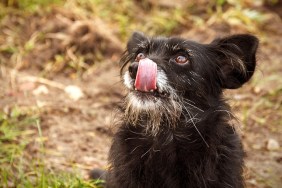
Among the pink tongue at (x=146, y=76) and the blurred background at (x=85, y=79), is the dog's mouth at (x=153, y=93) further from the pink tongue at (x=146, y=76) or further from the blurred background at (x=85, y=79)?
the blurred background at (x=85, y=79)

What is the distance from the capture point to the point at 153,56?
11.0 ft

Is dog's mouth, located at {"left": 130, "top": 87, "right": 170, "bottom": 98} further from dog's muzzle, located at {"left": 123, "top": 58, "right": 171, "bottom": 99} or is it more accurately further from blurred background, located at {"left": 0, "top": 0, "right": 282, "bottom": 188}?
blurred background, located at {"left": 0, "top": 0, "right": 282, "bottom": 188}

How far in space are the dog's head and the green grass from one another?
2.96ft

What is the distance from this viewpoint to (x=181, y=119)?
335 cm

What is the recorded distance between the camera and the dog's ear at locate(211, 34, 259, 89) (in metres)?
3.38

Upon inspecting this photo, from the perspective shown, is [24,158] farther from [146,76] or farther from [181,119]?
[146,76]

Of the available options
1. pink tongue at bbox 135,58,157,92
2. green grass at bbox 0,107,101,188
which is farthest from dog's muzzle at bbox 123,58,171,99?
green grass at bbox 0,107,101,188

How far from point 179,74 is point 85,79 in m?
3.24

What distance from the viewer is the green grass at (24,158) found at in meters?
3.81

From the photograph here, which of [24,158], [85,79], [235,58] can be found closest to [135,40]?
[235,58]

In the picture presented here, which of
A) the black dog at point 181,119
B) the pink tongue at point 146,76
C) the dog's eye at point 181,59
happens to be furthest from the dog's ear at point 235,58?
the pink tongue at point 146,76

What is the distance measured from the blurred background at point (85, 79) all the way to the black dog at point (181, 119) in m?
0.41

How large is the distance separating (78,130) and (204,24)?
311 centimetres

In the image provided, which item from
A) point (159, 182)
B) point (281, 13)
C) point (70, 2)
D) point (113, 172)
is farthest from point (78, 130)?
point (281, 13)
